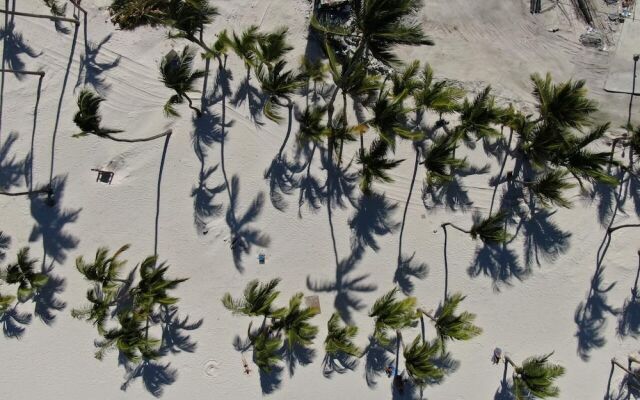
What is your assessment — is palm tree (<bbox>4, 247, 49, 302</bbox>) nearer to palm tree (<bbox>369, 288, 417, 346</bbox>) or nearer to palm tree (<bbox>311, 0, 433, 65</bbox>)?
palm tree (<bbox>369, 288, 417, 346</bbox>)

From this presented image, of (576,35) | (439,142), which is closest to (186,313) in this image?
(439,142)

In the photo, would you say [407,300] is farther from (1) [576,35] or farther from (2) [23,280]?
(2) [23,280]

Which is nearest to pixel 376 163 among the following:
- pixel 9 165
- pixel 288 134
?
pixel 288 134

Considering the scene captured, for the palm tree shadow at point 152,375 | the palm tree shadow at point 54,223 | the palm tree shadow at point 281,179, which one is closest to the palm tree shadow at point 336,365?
the palm tree shadow at point 152,375

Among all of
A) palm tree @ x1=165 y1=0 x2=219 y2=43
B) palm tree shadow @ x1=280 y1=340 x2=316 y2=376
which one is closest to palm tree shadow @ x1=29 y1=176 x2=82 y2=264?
palm tree @ x1=165 y1=0 x2=219 y2=43

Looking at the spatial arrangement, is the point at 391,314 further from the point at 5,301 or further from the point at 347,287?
the point at 5,301

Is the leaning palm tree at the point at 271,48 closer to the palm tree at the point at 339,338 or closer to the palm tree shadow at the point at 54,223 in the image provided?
the palm tree shadow at the point at 54,223
